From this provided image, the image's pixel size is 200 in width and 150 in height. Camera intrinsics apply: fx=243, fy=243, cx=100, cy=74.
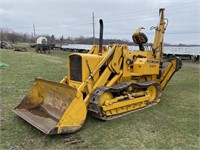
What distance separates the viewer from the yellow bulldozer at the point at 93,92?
465 centimetres

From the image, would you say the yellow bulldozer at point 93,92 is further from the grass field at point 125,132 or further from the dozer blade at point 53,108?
the grass field at point 125,132

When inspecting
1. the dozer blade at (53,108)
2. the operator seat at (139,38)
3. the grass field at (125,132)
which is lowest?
the grass field at (125,132)

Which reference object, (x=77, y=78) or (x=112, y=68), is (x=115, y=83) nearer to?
(x=112, y=68)

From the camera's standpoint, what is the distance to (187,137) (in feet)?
14.8

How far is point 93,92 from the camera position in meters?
5.29

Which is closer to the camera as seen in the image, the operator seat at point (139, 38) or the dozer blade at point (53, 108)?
the dozer blade at point (53, 108)

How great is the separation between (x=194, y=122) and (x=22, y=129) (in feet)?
11.9

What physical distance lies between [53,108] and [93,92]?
0.98 m

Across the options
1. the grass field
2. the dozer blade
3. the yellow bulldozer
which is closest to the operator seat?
the yellow bulldozer

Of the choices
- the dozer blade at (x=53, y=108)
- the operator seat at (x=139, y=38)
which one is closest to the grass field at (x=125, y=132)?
Answer: the dozer blade at (x=53, y=108)

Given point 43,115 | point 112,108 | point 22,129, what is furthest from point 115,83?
point 22,129

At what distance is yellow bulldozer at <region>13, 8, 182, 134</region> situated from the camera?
4648mm

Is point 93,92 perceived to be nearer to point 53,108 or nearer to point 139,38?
point 53,108

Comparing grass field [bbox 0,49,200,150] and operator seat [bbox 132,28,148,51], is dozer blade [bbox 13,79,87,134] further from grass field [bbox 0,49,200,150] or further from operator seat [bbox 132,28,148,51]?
operator seat [bbox 132,28,148,51]
